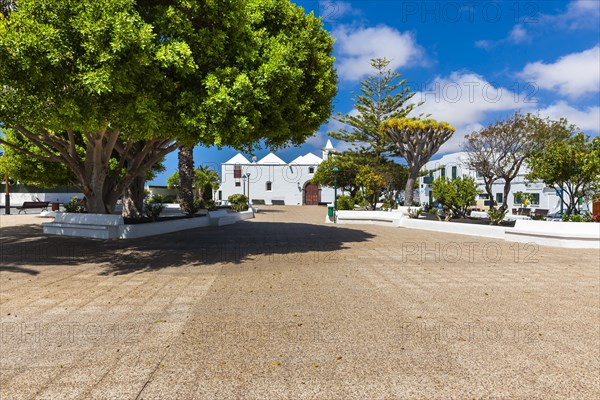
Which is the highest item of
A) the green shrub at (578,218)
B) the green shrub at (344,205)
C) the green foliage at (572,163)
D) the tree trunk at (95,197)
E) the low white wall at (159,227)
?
the green foliage at (572,163)

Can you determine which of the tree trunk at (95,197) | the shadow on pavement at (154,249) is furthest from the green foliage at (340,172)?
the tree trunk at (95,197)

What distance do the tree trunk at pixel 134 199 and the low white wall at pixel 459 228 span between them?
1369 cm

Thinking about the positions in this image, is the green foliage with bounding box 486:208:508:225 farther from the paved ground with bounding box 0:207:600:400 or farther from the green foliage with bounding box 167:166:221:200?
the green foliage with bounding box 167:166:221:200

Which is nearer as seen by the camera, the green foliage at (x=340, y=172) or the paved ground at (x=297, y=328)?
the paved ground at (x=297, y=328)

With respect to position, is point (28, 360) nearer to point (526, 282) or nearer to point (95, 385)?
point (95, 385)

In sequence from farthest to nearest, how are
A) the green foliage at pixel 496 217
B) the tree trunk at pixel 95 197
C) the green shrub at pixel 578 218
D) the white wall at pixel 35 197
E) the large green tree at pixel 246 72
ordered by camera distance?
1. the white wall at pixel 35 197
2. the green foliage at pixel 496 217
3. the tree trunk at pixel 95 197
4. the green shrub at pixel 578 218
5. the large green tree at pixel 246 72

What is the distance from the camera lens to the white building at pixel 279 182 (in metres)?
58.0

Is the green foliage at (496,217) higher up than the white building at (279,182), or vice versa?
the white building at (279,182)

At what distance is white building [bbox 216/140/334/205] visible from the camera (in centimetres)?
5803

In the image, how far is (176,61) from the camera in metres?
7.61

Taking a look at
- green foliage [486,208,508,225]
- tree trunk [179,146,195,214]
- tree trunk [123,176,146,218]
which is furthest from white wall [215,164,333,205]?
green foliage [486,208,508,225]

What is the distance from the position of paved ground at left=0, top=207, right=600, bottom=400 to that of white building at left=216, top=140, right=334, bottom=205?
161ft

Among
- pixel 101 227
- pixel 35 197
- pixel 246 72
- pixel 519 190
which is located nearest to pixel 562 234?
pixel 246 72

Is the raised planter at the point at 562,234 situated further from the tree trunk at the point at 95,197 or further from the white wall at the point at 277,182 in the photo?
the white wall at the point at 277,182
